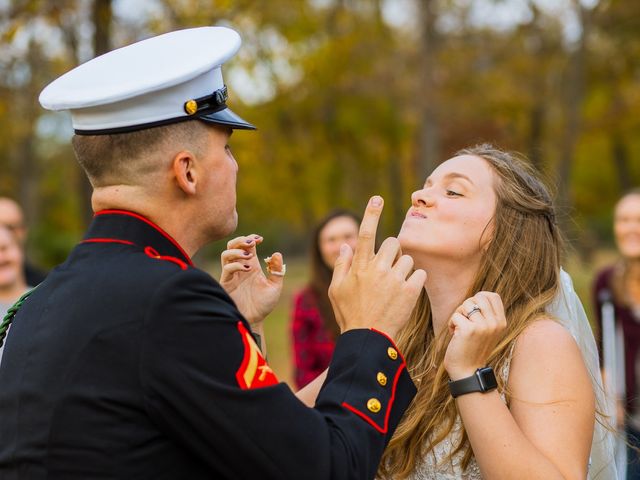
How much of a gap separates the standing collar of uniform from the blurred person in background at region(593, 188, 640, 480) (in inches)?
149

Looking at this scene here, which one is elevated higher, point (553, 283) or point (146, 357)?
point (146, 357)

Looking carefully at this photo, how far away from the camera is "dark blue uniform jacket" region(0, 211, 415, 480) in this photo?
1.75m

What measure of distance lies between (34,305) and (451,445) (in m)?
1.42

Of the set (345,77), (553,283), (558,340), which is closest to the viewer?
(558,340)

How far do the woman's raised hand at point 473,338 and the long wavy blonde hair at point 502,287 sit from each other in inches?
10.5

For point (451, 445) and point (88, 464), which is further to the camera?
point (451, 445)

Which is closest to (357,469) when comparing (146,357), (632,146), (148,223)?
(146,357)

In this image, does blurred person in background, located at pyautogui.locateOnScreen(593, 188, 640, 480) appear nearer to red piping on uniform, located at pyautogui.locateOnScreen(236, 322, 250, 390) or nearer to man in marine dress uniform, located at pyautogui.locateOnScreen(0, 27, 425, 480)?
man in marine dress uniform, located at pyautogui.locateOnScreen(0, 27, 425, 480)

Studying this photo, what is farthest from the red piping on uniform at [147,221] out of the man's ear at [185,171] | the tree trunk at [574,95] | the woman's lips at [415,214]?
the tree trunk at [574,95]

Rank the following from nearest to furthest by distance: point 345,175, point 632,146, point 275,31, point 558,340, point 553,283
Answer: point 558,340 < point 553,283 < point 275,31 < point 345,175 < point 632,146

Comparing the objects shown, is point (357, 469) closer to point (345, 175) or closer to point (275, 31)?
point (275, 31)

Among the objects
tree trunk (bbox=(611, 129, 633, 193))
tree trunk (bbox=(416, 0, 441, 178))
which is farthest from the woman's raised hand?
tree trunk (bbox=(611, 129, 633, 193))

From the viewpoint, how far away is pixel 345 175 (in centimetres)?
2489

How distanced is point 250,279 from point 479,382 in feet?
2.93
